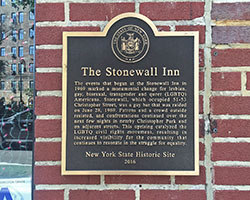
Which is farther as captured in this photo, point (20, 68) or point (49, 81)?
point (20, 68)

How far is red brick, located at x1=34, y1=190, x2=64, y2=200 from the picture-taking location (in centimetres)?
193

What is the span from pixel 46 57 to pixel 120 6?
0.59 meters

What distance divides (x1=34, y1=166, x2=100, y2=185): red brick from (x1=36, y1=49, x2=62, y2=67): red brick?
67cm

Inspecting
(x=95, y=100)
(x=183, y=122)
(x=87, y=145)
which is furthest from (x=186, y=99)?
(x=87, y=145)

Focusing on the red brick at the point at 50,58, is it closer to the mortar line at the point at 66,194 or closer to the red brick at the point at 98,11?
the red brick at the point at 98,11

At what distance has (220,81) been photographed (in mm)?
1917

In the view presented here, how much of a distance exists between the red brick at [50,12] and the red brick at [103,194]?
1.14 metres

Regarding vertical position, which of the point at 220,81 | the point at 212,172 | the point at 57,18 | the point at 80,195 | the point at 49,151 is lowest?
the point at 80,195

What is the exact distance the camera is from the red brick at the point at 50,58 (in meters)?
1.95

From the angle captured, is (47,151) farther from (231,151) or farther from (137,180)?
(231,151)

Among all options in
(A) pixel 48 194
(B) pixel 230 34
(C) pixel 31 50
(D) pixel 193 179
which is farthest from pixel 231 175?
(C) pixel 31 50

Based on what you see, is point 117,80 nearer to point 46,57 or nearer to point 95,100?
point 95,100

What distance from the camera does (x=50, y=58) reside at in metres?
1.95

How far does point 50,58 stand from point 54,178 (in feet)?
2.56
